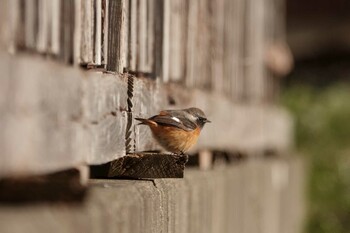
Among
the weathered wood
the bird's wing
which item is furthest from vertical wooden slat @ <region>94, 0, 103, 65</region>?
the weathered wood

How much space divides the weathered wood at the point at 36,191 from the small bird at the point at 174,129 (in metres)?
2.17

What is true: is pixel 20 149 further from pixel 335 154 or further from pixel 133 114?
pixel 335 154

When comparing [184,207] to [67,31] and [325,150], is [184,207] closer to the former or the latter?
[67,31]

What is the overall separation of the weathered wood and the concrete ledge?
4 cm

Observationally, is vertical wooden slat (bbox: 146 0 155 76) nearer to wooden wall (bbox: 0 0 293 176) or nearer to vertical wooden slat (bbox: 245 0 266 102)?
wooden wall (bbox: 0 0 293 176)

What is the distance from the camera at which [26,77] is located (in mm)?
3602

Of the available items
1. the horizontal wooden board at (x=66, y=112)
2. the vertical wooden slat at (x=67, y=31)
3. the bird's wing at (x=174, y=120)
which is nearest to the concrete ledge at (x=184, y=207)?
the horizontal wooden board at (x=66, y=112)

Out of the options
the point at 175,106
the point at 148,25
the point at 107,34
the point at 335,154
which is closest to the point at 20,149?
the point at 107,34

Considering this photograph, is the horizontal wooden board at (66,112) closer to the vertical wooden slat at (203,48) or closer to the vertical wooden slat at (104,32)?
the vertical wooden slat at (104,32)

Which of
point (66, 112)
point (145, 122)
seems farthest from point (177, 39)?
point (66, 112)

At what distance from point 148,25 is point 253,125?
486 centimetres

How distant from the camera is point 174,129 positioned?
597 centimetres

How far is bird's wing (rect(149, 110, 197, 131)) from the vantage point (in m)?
5.80

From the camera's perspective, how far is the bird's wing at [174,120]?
580 centimetres
